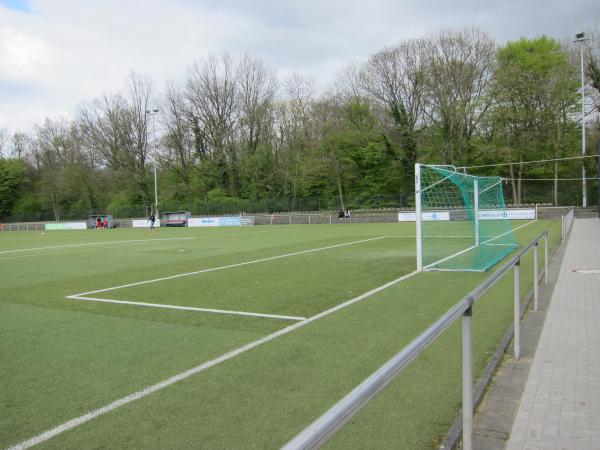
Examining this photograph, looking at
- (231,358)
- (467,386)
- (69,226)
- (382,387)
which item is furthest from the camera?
(69,226)

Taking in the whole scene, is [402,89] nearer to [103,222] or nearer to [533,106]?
[533,106]

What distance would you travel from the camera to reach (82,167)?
218ft

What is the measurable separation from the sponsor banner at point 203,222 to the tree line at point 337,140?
16.6 ft

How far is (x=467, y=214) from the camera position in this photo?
16.2m

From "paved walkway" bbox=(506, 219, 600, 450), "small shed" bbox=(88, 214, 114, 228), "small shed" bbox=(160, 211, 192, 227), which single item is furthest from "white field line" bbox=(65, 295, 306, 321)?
"small shed" bbox=(88, 214, 114, 228)

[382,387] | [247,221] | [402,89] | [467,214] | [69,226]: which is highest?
[402,89]

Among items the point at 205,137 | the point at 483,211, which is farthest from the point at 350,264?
the point at 205,137

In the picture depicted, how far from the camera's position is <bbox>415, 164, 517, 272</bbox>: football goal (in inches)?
466

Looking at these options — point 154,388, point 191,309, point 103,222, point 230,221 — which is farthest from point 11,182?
point 154,388

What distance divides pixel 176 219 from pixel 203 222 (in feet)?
10.9

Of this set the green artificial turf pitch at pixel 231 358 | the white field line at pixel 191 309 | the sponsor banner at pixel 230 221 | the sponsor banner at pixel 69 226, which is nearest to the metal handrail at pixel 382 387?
the green artificial turf pitch at pixel 231 358

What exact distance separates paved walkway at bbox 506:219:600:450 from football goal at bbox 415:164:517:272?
417cm

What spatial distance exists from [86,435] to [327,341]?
2991mm

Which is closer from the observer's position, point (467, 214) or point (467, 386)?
point (467, 386)
